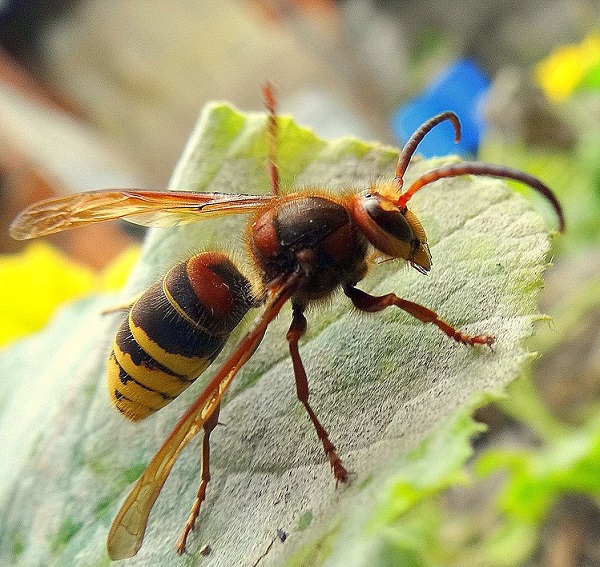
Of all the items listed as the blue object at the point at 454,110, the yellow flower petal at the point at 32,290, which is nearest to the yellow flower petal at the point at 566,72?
the blue object at the point at 454,110

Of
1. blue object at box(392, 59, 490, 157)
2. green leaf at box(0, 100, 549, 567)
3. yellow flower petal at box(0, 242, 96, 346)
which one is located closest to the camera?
green leaf at box(0, 100, 549, 567)

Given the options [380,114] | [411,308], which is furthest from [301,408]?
[380,114]

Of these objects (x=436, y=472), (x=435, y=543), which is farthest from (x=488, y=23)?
(x=436, y=472)

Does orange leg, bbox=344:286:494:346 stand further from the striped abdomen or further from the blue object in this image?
the blue object

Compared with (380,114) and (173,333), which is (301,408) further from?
(380,114)

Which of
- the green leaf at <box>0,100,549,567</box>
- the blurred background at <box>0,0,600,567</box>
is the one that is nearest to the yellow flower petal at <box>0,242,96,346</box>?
the blurred background at <box>0,0,600,567</box>
